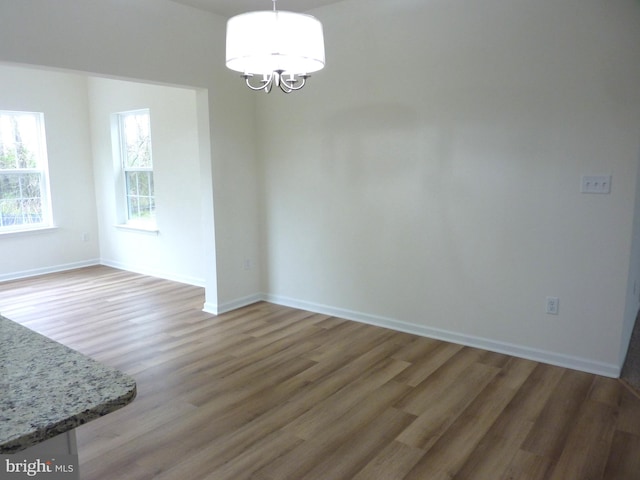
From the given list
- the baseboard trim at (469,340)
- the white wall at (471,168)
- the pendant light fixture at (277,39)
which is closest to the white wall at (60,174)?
the white wall at (471,168)

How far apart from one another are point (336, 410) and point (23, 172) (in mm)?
5317

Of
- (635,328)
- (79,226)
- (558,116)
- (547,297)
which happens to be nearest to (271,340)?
(547,297)

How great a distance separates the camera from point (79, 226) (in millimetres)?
6500

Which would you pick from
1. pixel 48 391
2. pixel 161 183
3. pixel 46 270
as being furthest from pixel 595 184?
pixel 46 270

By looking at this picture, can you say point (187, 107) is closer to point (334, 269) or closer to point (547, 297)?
point (334, 269)

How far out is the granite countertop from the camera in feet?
2.79

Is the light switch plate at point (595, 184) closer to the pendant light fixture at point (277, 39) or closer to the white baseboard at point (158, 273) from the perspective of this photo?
the pendant light fixture at point (277, 39)

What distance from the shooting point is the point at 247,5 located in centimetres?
393

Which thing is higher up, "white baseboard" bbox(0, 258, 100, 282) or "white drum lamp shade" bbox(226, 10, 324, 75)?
"white drum lamp shade" bbox(226, 10, 324, 75)

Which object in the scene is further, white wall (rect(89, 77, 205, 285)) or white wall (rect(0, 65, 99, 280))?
white wall (rect(0, 65, 99, 280))

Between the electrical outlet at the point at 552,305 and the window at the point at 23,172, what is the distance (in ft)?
19.6

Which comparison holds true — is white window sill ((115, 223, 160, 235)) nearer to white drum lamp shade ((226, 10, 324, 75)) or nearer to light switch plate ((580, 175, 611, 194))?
white drum lamp shade ((226, 10, 324, 75))

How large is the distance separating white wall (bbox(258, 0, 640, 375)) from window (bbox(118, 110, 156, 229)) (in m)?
2.19

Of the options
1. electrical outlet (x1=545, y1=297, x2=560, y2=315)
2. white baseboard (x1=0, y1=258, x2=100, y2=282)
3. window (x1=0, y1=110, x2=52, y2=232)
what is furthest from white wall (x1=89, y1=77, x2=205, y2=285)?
electrical outlet (x1=545, y1=297, x2=560, y2=315)
